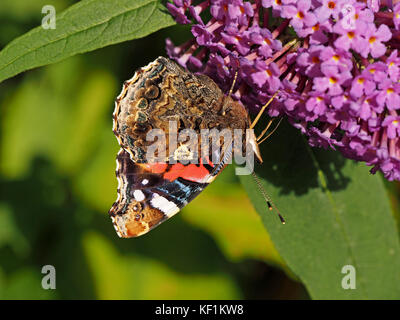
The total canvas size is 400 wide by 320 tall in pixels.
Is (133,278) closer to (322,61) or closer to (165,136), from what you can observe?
(165,136)

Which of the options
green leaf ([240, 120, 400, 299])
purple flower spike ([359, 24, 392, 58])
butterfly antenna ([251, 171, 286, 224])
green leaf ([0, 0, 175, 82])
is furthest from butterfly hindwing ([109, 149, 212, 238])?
purple flower spike ([359, 24, 392, 58])

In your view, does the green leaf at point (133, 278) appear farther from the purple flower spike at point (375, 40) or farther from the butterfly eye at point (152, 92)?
the purple flower spike at point (375, 40)

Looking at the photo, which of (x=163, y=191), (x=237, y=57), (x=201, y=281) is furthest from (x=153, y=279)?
(x=237, y=57)

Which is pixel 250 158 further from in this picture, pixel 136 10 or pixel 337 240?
pixel 136 10

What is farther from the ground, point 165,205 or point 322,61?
point 322,61

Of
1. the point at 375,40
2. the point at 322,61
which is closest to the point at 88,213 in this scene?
the point at 322,61

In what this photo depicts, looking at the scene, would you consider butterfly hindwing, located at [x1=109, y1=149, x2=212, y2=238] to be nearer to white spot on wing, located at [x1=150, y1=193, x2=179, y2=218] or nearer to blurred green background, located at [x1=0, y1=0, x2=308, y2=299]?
white spot on wing, located at [x1=150, y1=193, x2=179, y2=218]
